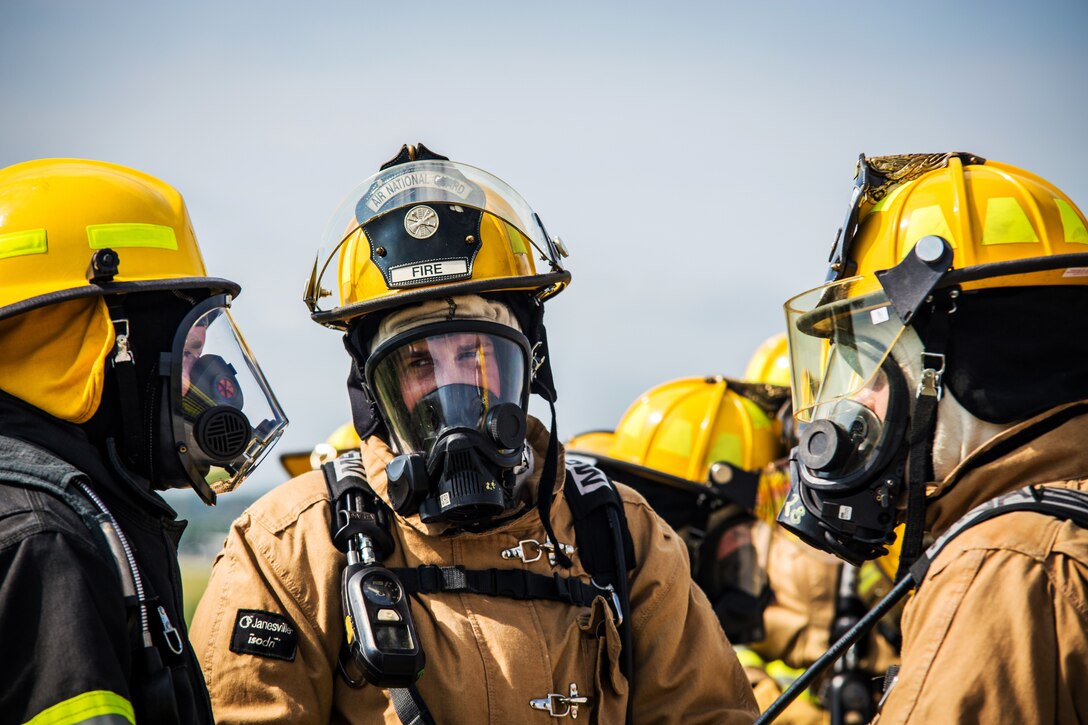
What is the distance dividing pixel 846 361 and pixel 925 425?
1.10 ft

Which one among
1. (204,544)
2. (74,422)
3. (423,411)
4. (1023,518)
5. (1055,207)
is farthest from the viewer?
(204,544)

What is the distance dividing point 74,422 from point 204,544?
34.0 ft

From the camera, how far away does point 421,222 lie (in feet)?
11.3

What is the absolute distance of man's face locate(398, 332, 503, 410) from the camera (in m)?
3.27

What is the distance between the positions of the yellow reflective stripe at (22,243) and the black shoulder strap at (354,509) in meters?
1.04

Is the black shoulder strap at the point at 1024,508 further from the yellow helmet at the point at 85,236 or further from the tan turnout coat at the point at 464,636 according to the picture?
the yellow helmet at the point at 85,236

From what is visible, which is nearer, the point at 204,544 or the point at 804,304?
the point at 804,304

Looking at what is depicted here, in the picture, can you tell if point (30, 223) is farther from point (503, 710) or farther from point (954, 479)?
point (954, 479)

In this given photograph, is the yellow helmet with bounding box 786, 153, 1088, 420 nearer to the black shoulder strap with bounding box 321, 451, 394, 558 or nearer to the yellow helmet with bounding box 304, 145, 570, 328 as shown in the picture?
the yellow helmet with bounding box 304, 145, 570, 328

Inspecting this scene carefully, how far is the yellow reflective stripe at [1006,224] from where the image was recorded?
266 centimetres

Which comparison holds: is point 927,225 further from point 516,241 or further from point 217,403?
point 217,403

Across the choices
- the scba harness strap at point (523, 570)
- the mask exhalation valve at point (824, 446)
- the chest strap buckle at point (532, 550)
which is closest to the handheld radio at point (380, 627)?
the scba harness strap at point (523, 570)

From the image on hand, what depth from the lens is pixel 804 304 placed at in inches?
120

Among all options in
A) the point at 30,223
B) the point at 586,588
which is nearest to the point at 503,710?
the point at 586,588
